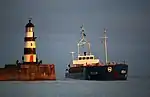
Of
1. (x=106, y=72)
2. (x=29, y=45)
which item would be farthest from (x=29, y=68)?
(x=106, y=72)

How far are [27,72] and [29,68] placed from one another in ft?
0.84

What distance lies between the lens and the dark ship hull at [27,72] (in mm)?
28177

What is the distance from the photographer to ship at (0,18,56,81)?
92.6 ft

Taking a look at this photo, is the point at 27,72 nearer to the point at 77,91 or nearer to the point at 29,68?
the point at 29,68

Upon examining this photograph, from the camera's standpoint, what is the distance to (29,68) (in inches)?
1113

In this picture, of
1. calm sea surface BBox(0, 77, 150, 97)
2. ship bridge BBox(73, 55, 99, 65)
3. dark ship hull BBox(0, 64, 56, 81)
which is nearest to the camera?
Answer: calm sea surface BBox(0, 77, 150, 97)

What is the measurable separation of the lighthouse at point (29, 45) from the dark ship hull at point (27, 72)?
0.43m

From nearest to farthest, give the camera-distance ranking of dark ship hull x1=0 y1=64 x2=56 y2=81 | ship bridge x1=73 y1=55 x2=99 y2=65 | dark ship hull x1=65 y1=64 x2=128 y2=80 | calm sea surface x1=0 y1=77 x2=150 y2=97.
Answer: calm sea surface x1=0 y1=77 x2=150 y2=97 → dark ship hull x1=0 y1=64 x2=56 y2=81 → dark ship hull x1=65 y1=64 x2=128 y2=80 → ship bridge x1=73 y1=55 x2=99 y2=65

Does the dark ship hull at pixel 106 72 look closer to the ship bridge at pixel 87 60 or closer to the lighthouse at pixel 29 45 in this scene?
the ship bridge at pixel 87 60

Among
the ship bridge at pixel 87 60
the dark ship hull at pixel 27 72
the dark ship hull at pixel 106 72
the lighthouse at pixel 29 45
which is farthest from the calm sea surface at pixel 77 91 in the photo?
the ship bridge at pixel 87 60

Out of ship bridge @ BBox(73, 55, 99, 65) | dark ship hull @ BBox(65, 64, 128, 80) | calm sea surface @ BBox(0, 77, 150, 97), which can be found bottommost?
calm sea surface @ BBox(0, 77, 150, 97)

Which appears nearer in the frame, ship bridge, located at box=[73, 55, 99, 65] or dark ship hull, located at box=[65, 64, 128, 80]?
dark ship hull, located at box=[65, 64, 128, 80]

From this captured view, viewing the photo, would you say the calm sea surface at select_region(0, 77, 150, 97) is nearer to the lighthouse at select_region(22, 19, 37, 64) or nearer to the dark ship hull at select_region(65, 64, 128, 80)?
the dark ship hull at select_region(65, 64, 128, 80)

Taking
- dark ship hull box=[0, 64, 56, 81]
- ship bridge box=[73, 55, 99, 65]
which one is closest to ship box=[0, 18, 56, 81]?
dark ship hull box=[0, 64, 56, 81]
